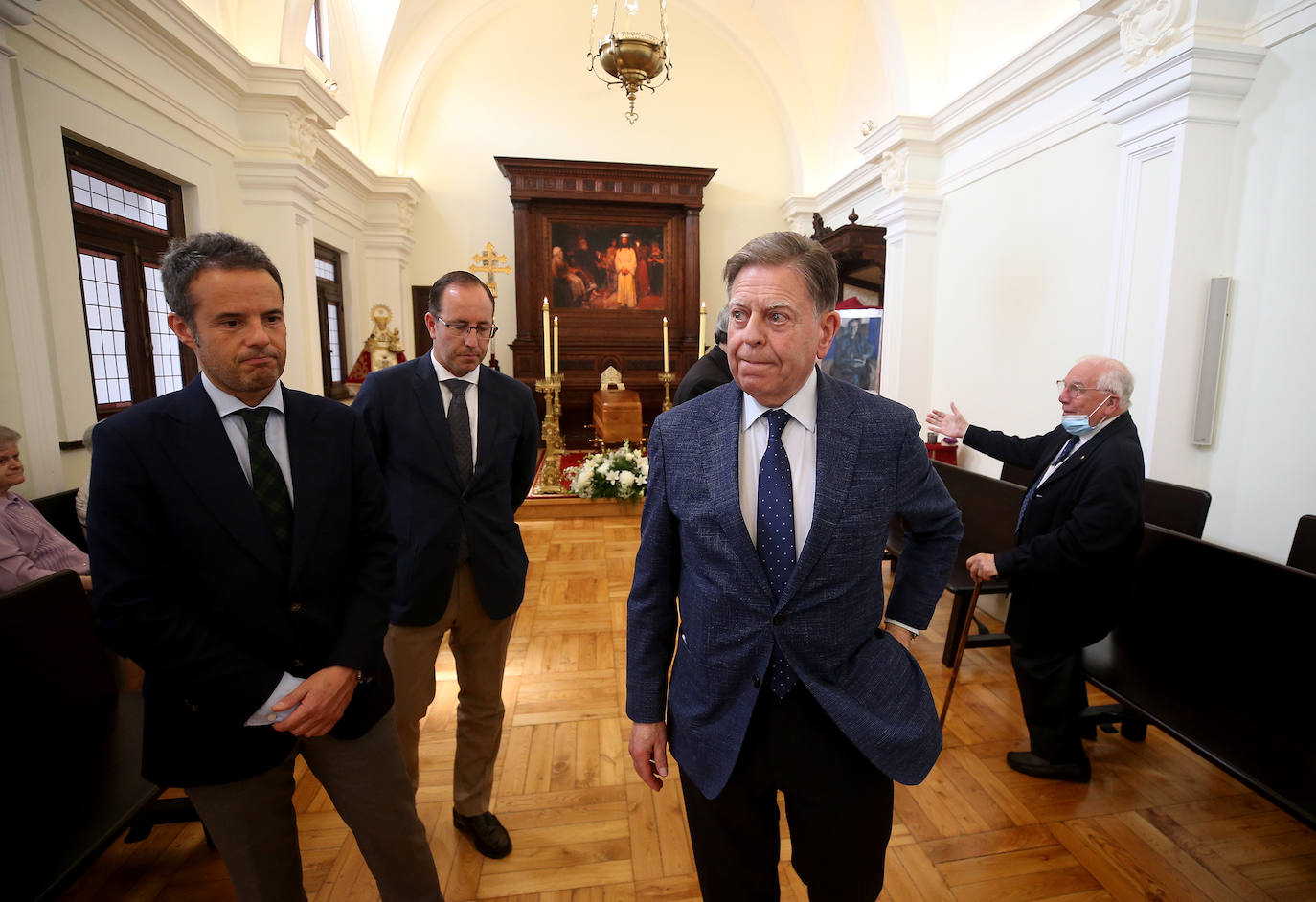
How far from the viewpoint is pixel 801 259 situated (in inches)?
54.4

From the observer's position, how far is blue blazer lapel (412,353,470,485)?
2.19 metres

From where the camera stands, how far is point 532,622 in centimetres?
Result: 425

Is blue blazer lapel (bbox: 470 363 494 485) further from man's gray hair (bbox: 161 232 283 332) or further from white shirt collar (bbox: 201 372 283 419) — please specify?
man's gray hair (bbox: 161 232 283 332)

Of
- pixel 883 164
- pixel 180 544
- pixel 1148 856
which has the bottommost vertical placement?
pixel 1148 856

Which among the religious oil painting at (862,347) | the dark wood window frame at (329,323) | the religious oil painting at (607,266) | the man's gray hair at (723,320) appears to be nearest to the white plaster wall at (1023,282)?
the religious oil painting at (862,347)

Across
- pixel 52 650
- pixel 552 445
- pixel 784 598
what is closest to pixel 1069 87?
pixel 784 598

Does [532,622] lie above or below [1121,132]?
below

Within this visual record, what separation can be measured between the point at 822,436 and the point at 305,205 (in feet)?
21.5

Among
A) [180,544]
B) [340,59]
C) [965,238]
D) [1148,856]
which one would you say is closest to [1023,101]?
[965,238]

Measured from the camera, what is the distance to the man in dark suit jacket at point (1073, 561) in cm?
252

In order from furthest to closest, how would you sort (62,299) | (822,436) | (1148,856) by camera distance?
(62,299) < (1148,856) < (822,436)

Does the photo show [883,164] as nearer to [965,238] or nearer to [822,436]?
[965,238]

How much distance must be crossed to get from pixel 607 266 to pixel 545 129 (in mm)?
2538

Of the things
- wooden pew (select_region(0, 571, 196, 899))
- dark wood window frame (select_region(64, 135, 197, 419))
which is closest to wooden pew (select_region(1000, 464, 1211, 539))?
wooden pew (select_region(0, 571, 196, 899))
